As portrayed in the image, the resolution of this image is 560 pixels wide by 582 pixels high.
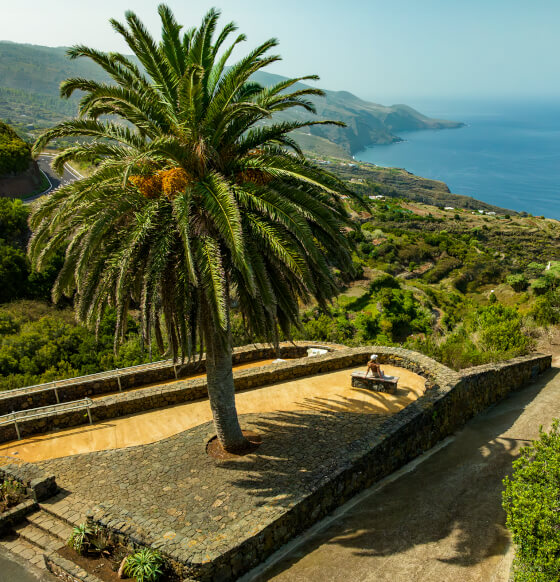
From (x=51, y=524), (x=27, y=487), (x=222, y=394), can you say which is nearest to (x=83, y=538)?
(x=51, y=524)

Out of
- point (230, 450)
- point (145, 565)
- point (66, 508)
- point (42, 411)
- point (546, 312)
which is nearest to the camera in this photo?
point (145, 565)

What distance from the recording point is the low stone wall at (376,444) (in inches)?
252

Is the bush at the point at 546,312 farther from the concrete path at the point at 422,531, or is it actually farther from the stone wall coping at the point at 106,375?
the stone wall coping at the point at 106,375

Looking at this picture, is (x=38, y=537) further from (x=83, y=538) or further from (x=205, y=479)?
(x=205, y=479)

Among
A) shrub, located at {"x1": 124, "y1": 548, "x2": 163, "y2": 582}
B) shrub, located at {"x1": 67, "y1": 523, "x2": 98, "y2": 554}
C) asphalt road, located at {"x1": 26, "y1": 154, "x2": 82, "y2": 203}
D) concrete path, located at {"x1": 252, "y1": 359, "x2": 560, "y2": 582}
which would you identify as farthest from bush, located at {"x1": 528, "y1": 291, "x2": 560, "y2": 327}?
asphalt road, located at {"x1": 26, "y1": 154, "x2": 82, "y2": 203}

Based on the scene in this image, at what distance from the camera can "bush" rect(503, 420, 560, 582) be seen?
18.4 ft

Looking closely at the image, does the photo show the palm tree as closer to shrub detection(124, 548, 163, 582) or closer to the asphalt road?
shrub detection(124, 548, 163, 582)

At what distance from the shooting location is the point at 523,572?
5.81 metres

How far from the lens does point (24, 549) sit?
6910 millimetres

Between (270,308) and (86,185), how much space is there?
12.4ft

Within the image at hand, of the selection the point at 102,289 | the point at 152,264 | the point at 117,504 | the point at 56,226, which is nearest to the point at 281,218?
the point at 152,264

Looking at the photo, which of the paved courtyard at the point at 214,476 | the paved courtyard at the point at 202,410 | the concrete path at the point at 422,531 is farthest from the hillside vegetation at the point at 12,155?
the concrete path at the point at 422,531

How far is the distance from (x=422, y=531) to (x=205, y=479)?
12.8 ft

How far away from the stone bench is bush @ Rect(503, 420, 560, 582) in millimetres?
5320
